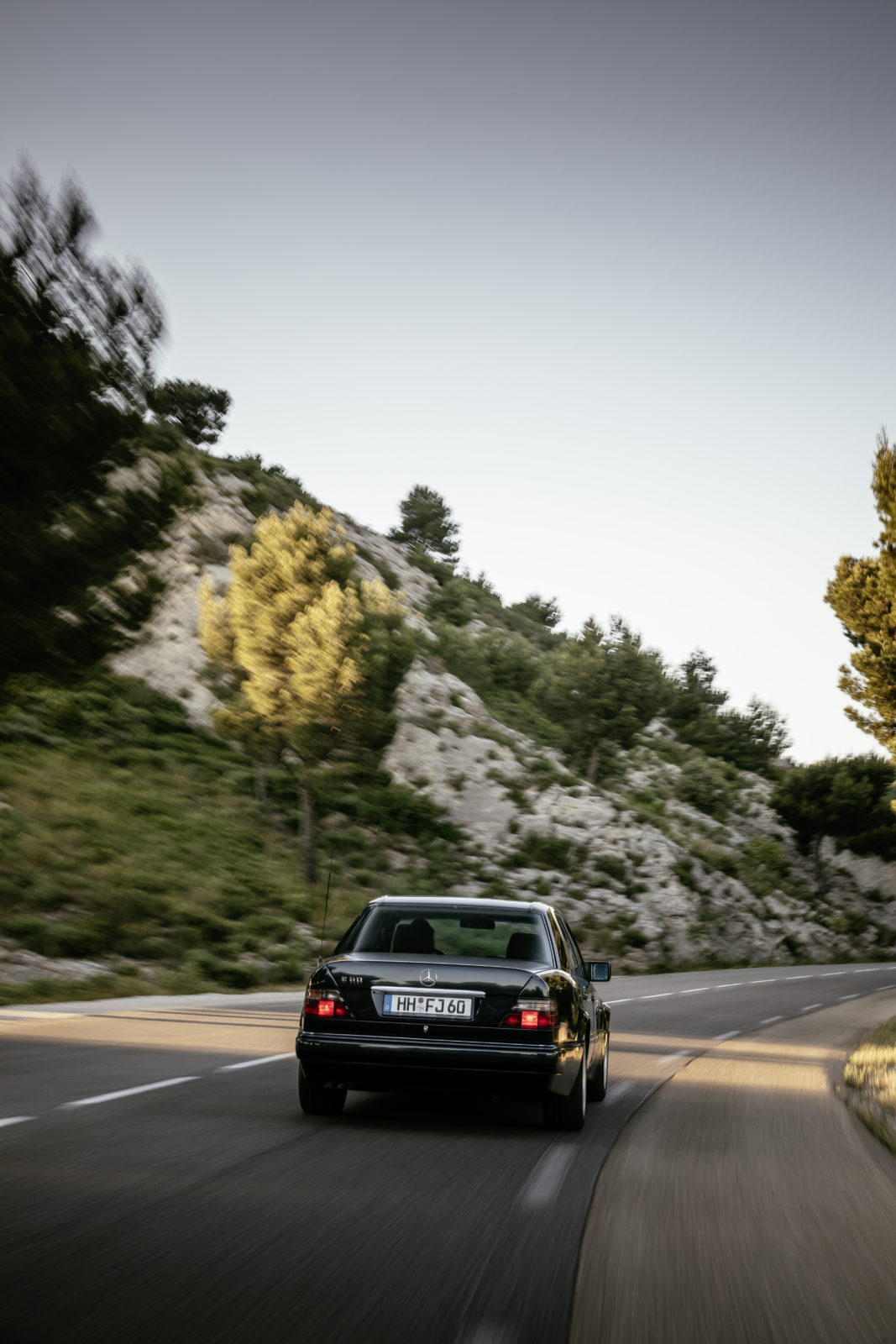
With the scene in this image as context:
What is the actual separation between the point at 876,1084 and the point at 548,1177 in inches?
207

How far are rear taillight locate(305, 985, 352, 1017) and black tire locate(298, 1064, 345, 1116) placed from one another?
525 mm

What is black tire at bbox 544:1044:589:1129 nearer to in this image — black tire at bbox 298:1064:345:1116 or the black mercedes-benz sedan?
the black mercedes-benz sedan

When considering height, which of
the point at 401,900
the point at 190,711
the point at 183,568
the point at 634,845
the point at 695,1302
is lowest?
the point at 695,1302

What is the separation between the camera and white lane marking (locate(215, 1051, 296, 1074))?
10.3 meters

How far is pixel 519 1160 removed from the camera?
7098 millimetres

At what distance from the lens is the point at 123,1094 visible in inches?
341

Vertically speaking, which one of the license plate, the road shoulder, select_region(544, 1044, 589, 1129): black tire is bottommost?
the road shoulder

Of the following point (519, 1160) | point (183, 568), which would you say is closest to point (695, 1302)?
point (519, 1160)

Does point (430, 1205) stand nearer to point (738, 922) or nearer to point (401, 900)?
point (401, 900)

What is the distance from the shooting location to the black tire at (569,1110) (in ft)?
26.0

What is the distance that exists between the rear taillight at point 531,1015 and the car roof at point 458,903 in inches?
32.1

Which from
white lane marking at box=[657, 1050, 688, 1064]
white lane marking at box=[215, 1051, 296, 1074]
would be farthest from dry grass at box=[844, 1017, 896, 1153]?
white lane marking at box=[215, 1051, 296, 1074]

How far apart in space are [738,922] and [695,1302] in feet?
136

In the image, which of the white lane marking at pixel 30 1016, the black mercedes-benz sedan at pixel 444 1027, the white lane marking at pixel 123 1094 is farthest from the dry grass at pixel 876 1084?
the white lane marking at pixel 30 1016
